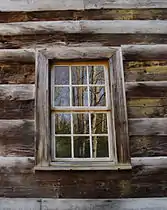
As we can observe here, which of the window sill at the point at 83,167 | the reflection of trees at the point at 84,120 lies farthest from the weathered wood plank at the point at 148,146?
the reflection of trees at the point at 84,120

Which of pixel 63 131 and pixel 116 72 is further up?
pixel 116 72

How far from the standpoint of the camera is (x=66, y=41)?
4062 millimetres

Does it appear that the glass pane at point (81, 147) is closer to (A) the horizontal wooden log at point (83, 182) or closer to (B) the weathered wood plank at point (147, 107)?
(A) the horizontal wooden log at point (83, 182)

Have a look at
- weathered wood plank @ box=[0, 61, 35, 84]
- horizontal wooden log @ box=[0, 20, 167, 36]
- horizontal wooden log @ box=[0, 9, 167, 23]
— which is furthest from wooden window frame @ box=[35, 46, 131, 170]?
horizontal wooden log @ box=[0, 9, 167, 23]

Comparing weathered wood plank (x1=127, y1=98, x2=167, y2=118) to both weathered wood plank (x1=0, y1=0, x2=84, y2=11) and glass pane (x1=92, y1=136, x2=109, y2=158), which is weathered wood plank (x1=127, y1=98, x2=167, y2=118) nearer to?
glass pane (x1=92, y1=136, x2=109, y2=158)

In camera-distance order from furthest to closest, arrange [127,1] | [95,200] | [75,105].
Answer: [127,1], [75,105], [95,200]

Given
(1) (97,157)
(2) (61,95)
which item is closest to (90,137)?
(1) (97,157)

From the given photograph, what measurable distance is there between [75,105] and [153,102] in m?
0.93

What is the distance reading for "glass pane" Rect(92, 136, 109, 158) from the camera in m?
3.64

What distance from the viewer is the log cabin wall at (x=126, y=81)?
3428 millimetres

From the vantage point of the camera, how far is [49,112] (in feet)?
12.3

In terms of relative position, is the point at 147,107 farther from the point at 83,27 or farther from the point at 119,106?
the point at 83,27

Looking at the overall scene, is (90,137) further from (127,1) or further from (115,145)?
(127,1)

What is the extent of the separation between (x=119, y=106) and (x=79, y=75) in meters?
0.66
